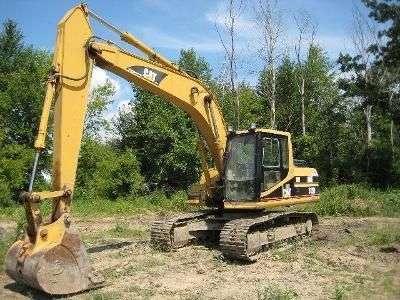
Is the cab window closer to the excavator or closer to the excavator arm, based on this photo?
the excavator

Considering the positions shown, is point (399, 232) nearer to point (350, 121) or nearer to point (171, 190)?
point (171, 190)

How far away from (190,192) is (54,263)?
16.7 ft

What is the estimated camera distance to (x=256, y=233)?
33.7 ft

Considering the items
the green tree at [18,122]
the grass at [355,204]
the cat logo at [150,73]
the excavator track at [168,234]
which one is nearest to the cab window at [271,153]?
the excavator track at [168,234]

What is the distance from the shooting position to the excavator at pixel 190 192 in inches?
291

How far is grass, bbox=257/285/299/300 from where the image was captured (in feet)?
22.6

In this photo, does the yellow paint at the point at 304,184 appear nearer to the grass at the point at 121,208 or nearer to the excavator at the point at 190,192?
the excavator at the point at 190,192

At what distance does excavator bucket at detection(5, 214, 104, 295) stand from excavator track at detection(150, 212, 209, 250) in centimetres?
310

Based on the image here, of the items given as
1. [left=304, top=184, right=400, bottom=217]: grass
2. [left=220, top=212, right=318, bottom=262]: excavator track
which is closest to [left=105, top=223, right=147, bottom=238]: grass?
[left=220, top=212, right=318, bottom=262]: excavator track

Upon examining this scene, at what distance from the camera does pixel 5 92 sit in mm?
30875

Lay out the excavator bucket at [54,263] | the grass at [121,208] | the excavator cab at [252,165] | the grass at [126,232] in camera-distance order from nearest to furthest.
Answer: the excavator bucket at [54,263] < the excavator cab at [252,165] < the grass at [126,232] < the grass at [121,208]

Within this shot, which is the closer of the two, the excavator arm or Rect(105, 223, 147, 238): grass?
the excavator arm

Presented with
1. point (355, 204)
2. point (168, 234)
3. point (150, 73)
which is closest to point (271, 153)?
point (168, 234)

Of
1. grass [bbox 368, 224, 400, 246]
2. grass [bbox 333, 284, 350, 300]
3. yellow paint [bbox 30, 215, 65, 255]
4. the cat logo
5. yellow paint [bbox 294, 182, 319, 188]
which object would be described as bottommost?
grass [bbox 333, 284, 350, 300]
